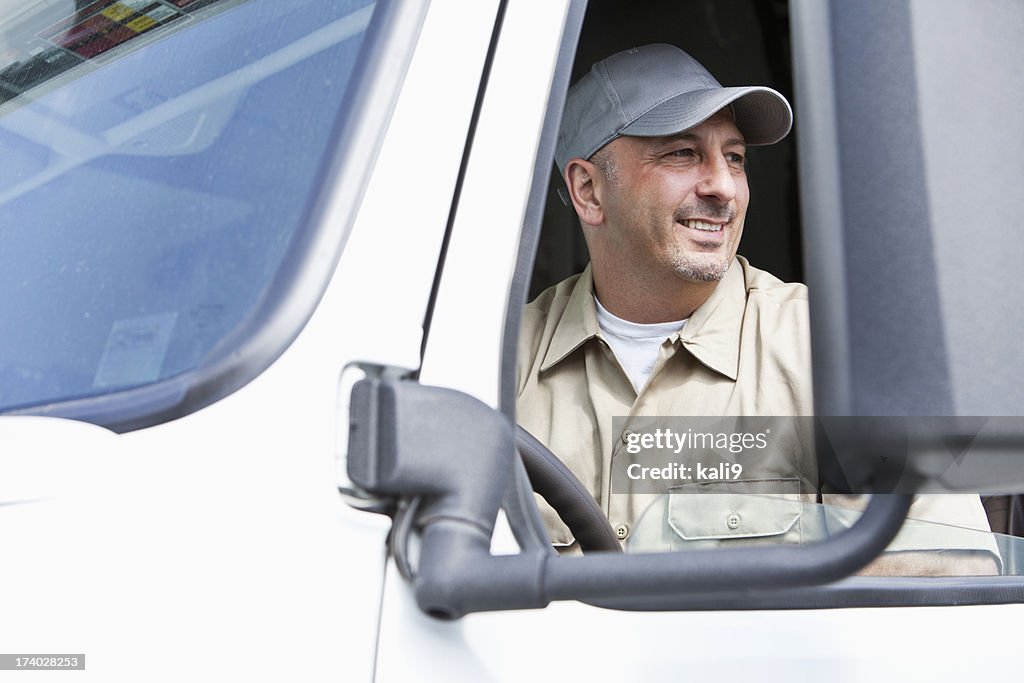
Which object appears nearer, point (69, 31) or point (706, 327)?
point (69, 31)

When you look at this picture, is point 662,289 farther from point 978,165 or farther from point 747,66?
point 978,165

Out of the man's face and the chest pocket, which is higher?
the man's face

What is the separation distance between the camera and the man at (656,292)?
182cm

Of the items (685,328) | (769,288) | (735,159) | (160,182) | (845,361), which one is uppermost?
(735,159)

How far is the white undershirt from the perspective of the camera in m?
2.02

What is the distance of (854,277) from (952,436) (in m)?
0.11

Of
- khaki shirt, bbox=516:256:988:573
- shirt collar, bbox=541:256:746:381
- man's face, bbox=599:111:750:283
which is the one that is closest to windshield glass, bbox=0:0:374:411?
khaki shirt, bbox=516:256:988:573

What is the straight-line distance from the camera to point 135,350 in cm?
92

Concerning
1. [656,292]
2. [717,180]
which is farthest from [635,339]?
[717,180]

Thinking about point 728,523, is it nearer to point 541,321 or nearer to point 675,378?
point 675,378

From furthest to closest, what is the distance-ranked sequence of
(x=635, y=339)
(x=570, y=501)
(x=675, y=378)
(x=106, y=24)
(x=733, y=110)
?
(x=733, y=110)
(x=635, y=339)
(x=675, y=378)
(x=570, y=501)
(x=106, y=24)

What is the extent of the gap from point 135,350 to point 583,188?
5.35 feet

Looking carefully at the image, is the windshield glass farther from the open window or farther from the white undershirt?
the white undershirt

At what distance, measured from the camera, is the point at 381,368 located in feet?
2.89
